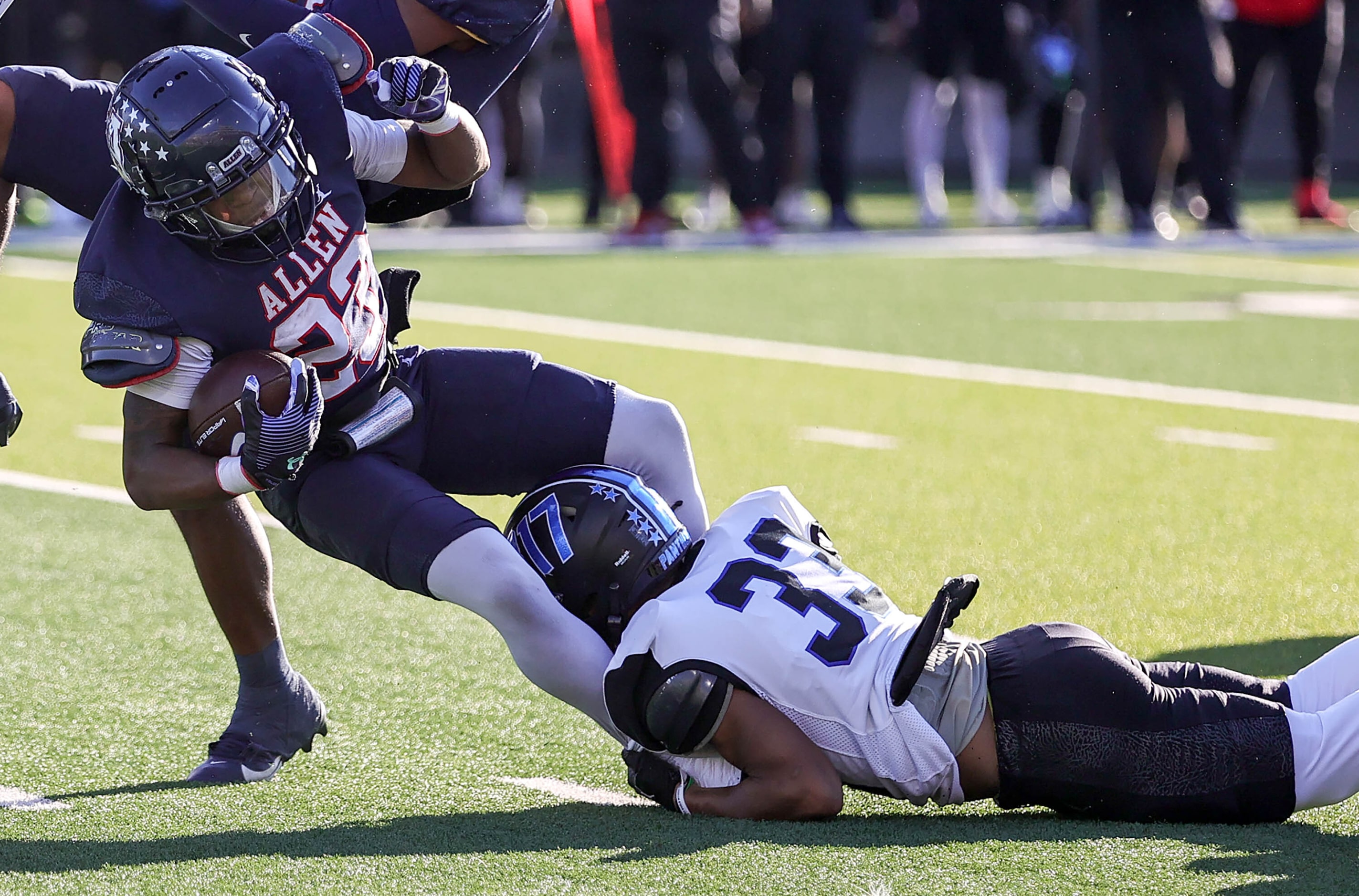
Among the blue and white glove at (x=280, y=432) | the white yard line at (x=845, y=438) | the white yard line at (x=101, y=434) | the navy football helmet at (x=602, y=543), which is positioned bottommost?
the white yard line at (x=101, y=434)

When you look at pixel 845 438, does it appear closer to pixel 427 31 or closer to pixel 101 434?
pixel 101 434

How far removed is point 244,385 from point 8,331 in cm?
570

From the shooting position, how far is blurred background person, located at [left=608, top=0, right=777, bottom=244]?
11.0 m

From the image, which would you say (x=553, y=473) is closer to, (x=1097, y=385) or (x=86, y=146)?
(x=86, y=146)

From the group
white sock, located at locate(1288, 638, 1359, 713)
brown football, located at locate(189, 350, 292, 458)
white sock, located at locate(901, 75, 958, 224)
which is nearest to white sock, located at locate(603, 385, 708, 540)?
brown football, located at locate(189, 350, 292, 458)

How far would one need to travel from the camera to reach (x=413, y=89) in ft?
11.1

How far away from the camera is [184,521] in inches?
137

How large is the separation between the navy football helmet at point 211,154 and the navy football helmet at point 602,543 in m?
0.61

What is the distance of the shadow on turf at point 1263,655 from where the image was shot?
379 centimetres

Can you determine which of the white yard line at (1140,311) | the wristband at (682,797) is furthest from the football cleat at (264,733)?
the white yard line at (1140,311)

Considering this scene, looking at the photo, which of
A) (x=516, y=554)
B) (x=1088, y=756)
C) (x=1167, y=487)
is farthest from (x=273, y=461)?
(x=1167, y=487)

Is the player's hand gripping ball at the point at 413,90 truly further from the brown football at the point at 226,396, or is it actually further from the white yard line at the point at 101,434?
the white yard line at the point at 101,434

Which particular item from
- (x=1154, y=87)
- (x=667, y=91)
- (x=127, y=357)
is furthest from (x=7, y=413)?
(x=1154, y=87)

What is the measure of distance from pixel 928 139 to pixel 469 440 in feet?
32.0
